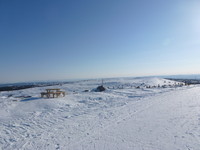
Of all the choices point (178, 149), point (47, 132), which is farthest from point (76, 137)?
point (178, 149)

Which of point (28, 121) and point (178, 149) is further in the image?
point (28, 121)

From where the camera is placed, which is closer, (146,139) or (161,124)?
(146,139)

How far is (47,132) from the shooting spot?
16.3ft

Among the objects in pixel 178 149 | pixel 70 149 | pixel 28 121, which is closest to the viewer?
pixel 178 149

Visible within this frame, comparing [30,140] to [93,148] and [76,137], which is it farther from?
[93,148]

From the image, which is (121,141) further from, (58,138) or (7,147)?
(7,147)

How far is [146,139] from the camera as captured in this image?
4008 mm

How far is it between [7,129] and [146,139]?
19.7ft

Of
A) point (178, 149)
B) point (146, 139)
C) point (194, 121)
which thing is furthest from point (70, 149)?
point (194, 121)

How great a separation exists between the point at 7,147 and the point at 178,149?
17.6 ft

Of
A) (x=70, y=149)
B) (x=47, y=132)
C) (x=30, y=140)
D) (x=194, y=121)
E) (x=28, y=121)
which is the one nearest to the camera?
(x=70, y=149)

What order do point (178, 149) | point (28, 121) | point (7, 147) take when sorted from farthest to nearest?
point (28, 121), point (7, 147), point (178, 149)

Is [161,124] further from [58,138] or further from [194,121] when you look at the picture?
[58,138]

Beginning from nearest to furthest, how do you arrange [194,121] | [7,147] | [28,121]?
1. [7,147]
2. [194,121]
3. [28,121]
